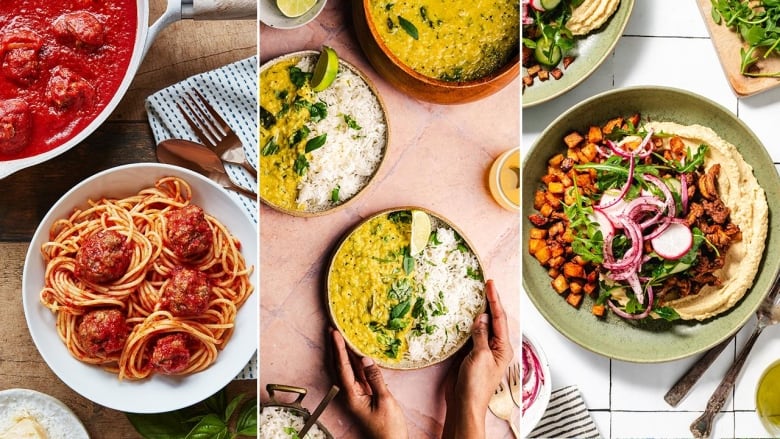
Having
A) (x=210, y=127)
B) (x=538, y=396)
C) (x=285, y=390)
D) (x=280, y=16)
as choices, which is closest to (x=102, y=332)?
(x=210, y=127)

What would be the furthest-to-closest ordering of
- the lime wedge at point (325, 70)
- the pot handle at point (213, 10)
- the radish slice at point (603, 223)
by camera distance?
the radish slice at point (603, 223), the pot handle at point (213, 10), the lime wedge at point (325, 70)

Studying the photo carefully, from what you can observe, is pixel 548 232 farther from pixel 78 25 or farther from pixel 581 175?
pixel 78 25

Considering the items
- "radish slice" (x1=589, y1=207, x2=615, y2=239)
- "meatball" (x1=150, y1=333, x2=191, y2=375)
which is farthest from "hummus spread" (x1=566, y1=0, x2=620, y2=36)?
"meatball" (x1=150, y1=333, x2=191, y2=375)

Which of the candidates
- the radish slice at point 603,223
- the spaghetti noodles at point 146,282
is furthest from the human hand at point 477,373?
the spaghetti noodles at point 146,282

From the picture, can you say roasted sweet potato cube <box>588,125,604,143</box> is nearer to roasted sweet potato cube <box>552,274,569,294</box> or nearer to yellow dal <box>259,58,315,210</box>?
roasted sweet potato cube <box>552,274,569,294</box>

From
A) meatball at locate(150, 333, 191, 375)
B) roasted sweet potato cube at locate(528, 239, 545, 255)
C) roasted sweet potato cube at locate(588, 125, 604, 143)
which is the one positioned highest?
roasted sweet potato cube at locate(588, 125, 604, 143)

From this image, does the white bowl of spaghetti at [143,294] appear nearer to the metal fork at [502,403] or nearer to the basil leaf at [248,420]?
the basil leaf at [248,420]
